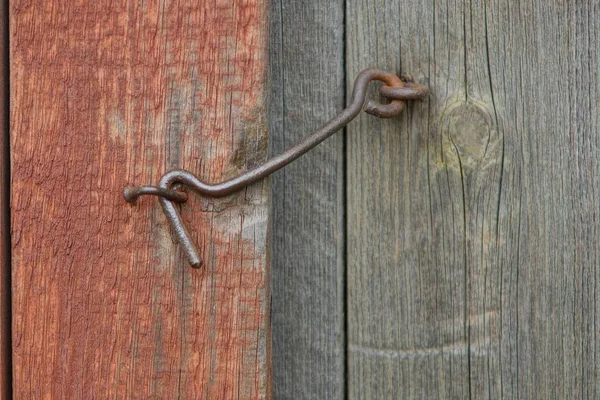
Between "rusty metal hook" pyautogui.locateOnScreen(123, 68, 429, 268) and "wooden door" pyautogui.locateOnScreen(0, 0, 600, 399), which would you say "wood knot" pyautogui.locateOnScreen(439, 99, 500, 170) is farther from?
"rusty metal hook" pyautogui.locateOnScreen(123, 68, 429, 268)

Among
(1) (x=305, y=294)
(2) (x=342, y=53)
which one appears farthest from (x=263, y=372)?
(2) (x=342, y=53)

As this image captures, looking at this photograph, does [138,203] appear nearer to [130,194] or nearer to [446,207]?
[130,194]

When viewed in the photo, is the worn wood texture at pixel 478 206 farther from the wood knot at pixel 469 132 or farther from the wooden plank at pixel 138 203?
the wooden plank at pixel 138 203

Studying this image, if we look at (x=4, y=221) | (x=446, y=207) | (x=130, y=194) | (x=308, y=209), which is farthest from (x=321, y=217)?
(x=4, y=221)

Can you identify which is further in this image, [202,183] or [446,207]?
[446,207]

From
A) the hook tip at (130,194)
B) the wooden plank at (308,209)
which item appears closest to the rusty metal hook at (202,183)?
the hook tip at (130,194)

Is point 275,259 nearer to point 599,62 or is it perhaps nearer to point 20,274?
point 20,274
